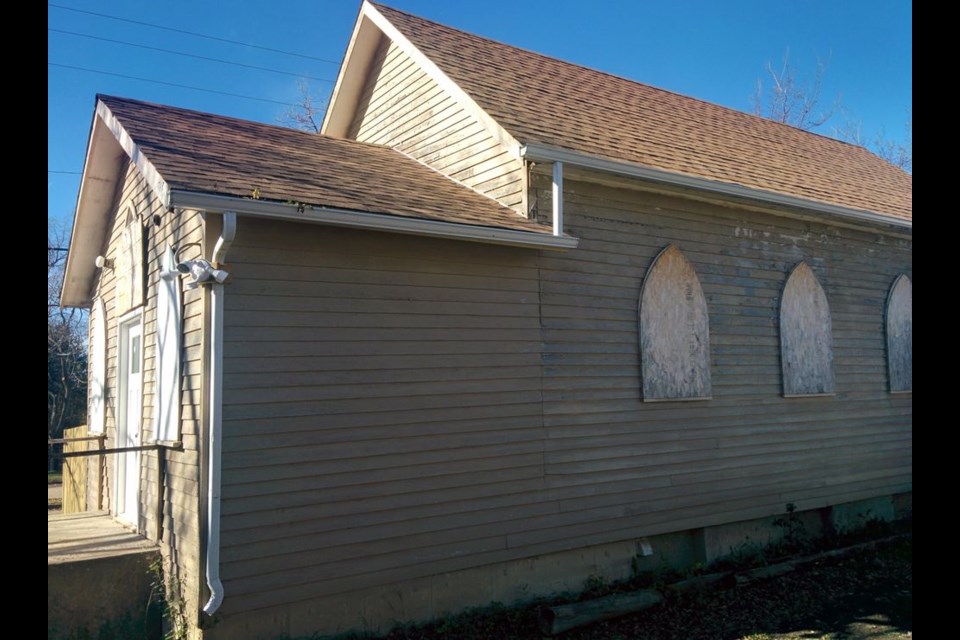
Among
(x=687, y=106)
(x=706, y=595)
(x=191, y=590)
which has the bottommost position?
(x=706, y=595)

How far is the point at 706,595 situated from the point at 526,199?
180 inches

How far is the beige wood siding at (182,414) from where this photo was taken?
6.37 m

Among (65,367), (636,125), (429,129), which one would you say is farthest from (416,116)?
(65,367)

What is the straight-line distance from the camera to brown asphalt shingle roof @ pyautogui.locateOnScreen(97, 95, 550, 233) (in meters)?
6.52

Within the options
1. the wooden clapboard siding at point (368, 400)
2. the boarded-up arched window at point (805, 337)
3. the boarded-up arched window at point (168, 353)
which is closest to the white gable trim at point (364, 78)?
the wooden clapboard siding at point (368, 400)

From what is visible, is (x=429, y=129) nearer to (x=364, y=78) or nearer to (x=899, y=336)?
(x=364, y=78)

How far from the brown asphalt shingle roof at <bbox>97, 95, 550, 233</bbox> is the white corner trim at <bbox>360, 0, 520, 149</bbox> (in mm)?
718

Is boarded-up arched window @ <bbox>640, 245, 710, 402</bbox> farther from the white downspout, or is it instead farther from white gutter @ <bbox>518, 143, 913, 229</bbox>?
the white downspout

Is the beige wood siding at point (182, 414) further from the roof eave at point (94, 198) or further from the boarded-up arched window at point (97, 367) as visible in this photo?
the boarded-up arched window at point (97, 367)

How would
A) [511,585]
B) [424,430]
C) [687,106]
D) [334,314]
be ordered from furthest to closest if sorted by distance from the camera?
[687,106] → [511,585] → [424,430] → [334,314]

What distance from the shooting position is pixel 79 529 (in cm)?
827
